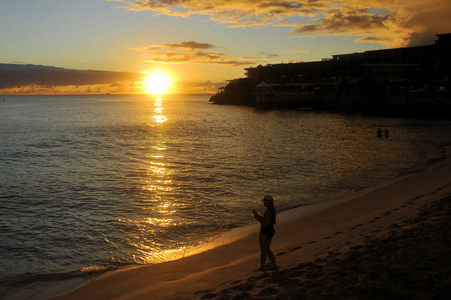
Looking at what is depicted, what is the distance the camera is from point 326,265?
7.76m

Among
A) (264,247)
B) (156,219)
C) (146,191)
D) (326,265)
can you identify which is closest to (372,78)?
(146,191)

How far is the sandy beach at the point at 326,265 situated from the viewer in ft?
21.1

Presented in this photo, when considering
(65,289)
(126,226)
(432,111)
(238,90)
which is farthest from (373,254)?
(238,90)

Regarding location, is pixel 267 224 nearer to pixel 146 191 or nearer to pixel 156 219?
pixel 156 219

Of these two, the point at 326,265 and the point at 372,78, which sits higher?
the point at 372,78

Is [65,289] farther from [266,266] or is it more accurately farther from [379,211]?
[379,211]

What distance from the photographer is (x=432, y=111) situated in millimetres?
65625

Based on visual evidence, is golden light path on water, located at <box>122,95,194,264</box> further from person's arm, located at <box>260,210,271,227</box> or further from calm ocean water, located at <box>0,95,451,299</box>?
person's arm, located at <box>260,210,271,227</box>

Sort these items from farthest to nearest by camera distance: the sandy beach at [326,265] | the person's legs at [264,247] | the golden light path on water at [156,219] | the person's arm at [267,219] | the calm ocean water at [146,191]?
the calm ocean water at [146,191]
the golden light path on water at [156,219]
the person's legs at [264,247]
the person's arm at [267,219]
the sandy beach at [326,265]

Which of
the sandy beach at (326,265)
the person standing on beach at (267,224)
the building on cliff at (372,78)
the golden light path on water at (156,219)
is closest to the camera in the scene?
the sandy beach at (326,265)

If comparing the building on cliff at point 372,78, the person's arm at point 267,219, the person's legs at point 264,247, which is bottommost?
the person's legs at point 264,247

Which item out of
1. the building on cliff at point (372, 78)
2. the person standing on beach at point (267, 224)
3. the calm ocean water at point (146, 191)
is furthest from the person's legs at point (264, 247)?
the building on cliff at point (372, 78)

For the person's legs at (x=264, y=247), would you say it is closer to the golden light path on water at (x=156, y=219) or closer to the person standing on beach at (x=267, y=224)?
the person standing on beach at (x=267, y=224)

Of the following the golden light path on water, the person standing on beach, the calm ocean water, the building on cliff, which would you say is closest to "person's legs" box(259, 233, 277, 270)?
the person standing on beach
